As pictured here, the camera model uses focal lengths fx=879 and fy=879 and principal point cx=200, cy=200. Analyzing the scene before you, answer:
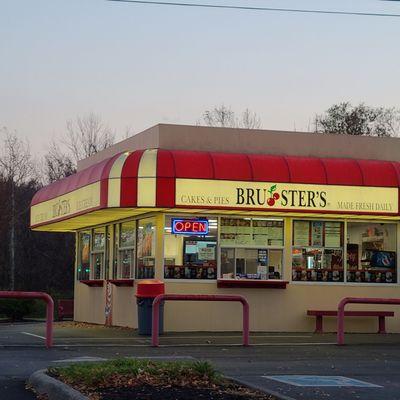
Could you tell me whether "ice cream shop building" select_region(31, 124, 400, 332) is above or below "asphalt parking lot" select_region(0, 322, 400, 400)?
above

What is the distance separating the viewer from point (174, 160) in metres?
20.5

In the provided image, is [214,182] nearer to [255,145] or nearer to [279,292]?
[255,145]

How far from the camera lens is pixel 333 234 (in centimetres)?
2302

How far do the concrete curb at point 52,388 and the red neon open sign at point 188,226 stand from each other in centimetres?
1024

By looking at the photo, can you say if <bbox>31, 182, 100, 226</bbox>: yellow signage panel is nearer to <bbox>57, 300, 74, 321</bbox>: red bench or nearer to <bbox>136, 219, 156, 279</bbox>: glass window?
<bbox>136, 219, 156, 279</bbox>: glass window

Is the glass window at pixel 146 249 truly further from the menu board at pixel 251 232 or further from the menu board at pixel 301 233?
the menu board at pixel 301 233

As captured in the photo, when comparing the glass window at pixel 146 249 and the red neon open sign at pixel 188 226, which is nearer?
the red neon open sign at pixel 188 226

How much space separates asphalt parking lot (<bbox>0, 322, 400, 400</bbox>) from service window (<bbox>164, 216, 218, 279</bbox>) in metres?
1.57

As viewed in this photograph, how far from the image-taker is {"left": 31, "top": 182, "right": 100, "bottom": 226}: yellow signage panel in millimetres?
21984

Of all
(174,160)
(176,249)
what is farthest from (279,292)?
(174,160)

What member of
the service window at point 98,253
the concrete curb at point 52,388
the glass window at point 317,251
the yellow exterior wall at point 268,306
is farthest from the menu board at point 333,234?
the concrete curb at point 52,388

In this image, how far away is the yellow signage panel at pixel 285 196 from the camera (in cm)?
2050

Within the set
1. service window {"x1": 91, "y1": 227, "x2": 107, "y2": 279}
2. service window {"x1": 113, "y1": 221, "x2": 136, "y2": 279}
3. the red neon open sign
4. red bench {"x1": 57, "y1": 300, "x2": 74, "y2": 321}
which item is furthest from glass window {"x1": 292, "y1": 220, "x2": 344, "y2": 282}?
red bench {"x1": 57, "y1": 300, "x2": 74, "y2": 321}

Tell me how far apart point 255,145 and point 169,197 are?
3185 mm
